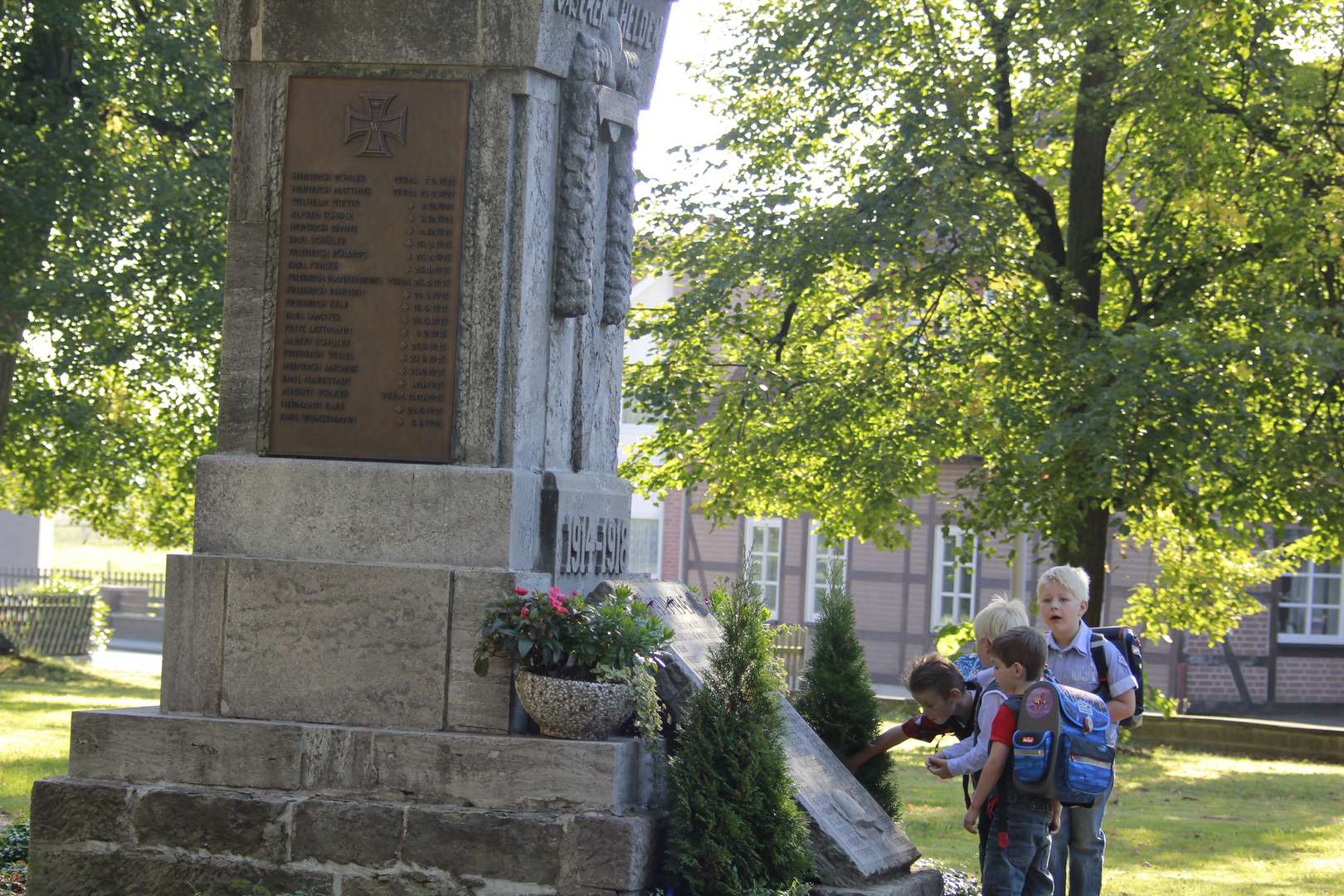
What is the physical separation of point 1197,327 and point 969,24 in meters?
4.55

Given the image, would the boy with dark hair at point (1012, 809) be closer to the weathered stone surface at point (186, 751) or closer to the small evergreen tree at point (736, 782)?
the small evergreen tree at point (736, 782)

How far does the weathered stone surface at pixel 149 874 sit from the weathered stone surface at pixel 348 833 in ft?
0.28

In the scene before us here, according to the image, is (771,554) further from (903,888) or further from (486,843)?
(486,843)

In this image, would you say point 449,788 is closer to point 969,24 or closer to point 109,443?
point 969,24

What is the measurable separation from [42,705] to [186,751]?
11.3 meters

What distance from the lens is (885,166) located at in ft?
42.9

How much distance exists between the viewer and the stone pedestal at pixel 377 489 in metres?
5.00

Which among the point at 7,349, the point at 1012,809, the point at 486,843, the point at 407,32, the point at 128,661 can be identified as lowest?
the point at 128,661

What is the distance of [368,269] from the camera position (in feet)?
18.2

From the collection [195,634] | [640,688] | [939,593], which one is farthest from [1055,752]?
[939,593]

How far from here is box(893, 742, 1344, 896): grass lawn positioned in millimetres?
8625

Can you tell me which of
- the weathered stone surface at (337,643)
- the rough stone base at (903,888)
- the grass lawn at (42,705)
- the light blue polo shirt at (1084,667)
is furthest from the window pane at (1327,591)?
the weathered stone surface at (337,643)

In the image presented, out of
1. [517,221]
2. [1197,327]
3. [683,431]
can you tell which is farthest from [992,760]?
[683,431]

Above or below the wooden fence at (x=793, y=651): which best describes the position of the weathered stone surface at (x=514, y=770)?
above
